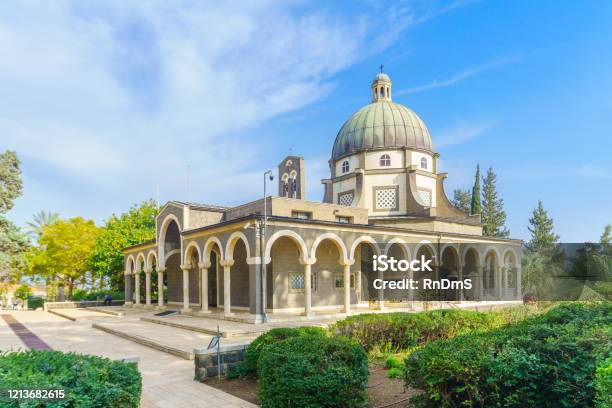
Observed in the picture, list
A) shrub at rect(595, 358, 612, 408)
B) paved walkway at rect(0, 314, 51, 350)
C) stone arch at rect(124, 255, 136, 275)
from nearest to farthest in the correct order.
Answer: shrub at rect(595, 358, 612, 408)
paved walkway at rect(0, 314, 51, 350)
stone arch at rect(124, 255, 136, 275)

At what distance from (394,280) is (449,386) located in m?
24.1

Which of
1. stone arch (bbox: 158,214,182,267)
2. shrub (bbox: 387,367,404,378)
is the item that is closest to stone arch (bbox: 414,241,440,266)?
stone arch (bbox: 158,214,182,267)

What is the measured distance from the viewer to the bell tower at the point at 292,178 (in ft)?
89.1

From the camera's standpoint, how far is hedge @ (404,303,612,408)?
16.4 feet

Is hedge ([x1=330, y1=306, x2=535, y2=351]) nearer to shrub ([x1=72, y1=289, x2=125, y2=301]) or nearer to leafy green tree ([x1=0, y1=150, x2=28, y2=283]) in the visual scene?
leafy green tree ([x1=0, y1=150, x2=28, y2=283])

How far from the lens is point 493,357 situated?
548 cm

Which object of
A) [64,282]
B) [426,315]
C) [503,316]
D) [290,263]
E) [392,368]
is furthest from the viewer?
[64,282]

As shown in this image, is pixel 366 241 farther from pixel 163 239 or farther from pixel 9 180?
pixel 9 180

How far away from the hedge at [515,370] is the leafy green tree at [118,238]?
116 feet

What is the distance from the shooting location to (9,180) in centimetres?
2320

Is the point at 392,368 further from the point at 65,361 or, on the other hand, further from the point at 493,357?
the point at 65,361

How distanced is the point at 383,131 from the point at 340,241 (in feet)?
44.7

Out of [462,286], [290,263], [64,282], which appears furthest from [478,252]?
[64,282]

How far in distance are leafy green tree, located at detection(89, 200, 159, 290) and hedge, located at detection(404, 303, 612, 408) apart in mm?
35315
